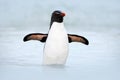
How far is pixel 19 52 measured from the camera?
44.6 ft

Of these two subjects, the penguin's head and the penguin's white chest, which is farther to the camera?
the penguin's head

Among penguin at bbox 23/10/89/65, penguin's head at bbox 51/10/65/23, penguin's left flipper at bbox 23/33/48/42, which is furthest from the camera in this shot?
penguin's left flipper at bbox 23/33/48/42

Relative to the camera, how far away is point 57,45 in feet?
36.9

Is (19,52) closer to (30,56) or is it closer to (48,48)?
(30,56)

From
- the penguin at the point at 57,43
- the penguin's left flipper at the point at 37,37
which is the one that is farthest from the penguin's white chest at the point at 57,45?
the penguin's left flipper at the point at 37,37

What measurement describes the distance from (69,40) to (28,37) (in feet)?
2.50

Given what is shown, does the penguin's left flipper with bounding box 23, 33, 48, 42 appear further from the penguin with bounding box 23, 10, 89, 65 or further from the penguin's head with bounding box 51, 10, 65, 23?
the penguin's head with bounding box 51, 10, 65, 23

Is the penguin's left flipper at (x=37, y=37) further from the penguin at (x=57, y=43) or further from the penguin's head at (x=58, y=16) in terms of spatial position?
the penguin's head at (x=58, y=16)

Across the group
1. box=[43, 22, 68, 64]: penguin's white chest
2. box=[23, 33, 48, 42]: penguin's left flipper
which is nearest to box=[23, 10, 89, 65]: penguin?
box=[43, 22, 68, 64]: penguin's white chest

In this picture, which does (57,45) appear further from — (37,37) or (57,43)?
(37,37)

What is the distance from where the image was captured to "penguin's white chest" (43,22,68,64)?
11.2 metres

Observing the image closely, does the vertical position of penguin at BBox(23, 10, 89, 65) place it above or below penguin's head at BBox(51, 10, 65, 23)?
below

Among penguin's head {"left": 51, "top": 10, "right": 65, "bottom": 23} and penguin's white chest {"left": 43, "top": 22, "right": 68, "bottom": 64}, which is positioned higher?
penguin's head {"left": 51, "top": 10, "right": 65, "bottom": 23}

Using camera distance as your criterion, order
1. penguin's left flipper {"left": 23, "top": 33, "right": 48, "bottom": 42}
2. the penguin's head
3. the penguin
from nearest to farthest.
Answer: the penguin → the penguin's head → penguin's left flipper {"left": 23, "top": 33, "right": 48, "bottom": 42}
